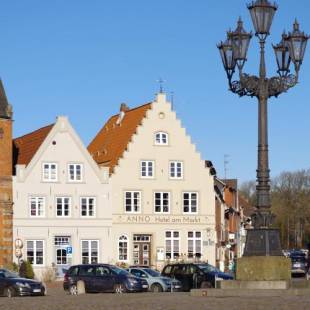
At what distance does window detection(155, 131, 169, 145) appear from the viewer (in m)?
67.8

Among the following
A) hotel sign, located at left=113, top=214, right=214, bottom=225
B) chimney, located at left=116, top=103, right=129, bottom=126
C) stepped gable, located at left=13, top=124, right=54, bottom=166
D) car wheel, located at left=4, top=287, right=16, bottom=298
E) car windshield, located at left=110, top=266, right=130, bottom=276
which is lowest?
car wheel, located at left=4, top=287, right=16, bottom=298

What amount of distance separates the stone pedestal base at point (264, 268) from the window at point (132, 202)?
128 ft

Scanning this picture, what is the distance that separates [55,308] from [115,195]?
1524 inches

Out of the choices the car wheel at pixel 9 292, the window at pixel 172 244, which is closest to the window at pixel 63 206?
the window at pixel 172 244

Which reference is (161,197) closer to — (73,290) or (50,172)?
(50,172)

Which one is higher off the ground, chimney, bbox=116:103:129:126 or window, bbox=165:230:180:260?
chimney, bbox=116:103:129:126

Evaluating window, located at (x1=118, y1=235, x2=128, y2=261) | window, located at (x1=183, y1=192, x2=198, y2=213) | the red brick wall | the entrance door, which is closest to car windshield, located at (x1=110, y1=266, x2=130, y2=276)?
the red brick wall

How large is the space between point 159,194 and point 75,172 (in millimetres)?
6413

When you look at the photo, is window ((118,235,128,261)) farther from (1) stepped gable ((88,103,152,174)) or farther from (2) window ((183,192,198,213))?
(2) window ((183,192,198,213))

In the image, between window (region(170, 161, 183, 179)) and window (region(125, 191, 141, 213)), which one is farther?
window (region(170, 161, 183, 179))

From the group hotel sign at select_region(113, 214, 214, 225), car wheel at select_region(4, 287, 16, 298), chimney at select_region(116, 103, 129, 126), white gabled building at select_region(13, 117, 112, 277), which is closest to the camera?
car wheel at select_region(4, 287, 16, 298)

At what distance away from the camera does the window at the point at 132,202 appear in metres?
66.2

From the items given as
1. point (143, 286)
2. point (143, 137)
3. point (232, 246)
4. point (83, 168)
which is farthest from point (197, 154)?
point (143, 286)

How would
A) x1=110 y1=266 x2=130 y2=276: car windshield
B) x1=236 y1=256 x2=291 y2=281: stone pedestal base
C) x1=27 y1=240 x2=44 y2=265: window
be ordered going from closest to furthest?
x1=236 y1=256 x2=291 y2=281: stone pedestal base, x1=110 y1=266 x2=130 y2=276: car windshield, x1=27 y1=240 x2=44 y2=265: window
